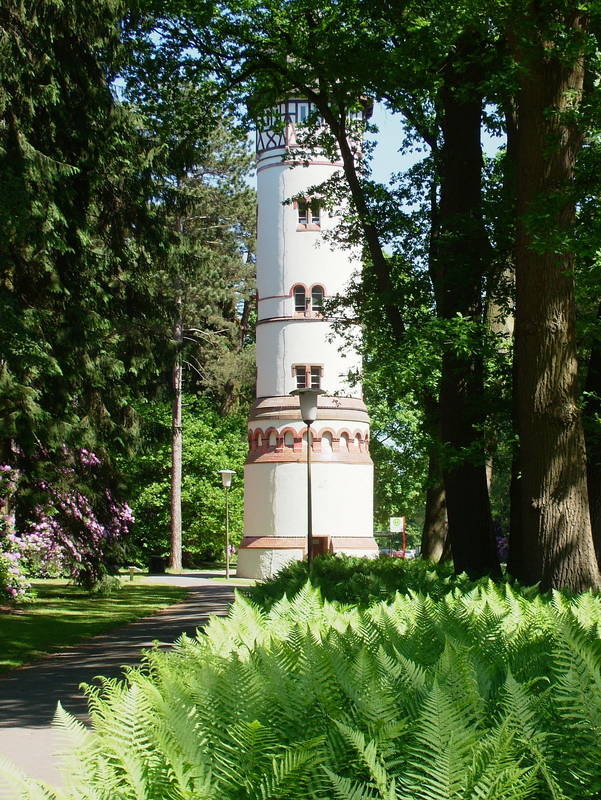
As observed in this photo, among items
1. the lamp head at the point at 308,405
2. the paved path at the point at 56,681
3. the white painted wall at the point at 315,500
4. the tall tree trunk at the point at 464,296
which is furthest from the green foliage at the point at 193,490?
the tall tree trunk at the point at 464,296

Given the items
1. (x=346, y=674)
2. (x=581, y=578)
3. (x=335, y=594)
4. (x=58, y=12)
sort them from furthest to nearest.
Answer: (x=58, y=12) < (x=581, y=578) < (x=335, y=594) < (x=346, y=674)

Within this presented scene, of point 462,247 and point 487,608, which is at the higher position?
point 462,247

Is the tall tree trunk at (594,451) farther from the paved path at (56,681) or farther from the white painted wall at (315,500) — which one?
the white painted wall at (315,500)

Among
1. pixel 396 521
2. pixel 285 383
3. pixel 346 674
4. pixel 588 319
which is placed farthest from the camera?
pixel 396 521

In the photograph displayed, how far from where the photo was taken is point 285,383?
4478 centimetres

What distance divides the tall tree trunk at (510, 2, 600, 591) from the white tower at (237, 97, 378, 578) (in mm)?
32294

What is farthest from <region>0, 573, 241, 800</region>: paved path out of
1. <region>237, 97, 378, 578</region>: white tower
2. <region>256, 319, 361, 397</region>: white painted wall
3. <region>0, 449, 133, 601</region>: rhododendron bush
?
<region>256, 319, 361, 397</region>: white painted wall

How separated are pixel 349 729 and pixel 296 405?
139ft

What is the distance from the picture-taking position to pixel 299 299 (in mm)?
44656

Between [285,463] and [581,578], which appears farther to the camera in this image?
[285,463]

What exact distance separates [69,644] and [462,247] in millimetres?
9299

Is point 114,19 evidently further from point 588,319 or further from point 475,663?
point 475,663

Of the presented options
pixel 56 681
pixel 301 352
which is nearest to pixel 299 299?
pixel 301 352

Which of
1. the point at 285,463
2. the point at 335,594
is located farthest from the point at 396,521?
the point at 335,594
